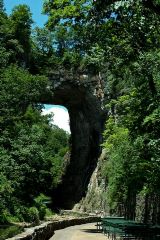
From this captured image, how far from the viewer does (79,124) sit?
2461 inches

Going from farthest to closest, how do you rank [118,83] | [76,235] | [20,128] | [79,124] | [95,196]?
[79,124] < [95,196] < [20,128] < [76,235] < [118,83]

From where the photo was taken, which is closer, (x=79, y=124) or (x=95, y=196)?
(x=95, y=196)

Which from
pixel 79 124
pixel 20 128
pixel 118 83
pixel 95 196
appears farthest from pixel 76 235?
pixel 79 124

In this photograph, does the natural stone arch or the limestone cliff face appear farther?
the natural stone arch

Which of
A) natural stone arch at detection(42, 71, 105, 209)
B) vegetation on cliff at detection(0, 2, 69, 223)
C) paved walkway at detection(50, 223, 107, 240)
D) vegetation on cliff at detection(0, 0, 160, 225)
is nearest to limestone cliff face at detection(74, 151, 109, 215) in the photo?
natural stone arch at detection(42, 71, 105, 209)

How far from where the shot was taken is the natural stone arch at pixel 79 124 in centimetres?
5688

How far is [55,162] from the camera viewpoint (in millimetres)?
78125

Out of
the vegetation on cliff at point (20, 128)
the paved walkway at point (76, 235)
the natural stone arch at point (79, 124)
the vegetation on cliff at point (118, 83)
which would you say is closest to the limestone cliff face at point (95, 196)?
the natural stone arch at point (79, 124)

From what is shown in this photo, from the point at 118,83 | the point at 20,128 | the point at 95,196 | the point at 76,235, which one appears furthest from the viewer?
the point at 95,196

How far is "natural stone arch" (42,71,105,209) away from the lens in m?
56.9

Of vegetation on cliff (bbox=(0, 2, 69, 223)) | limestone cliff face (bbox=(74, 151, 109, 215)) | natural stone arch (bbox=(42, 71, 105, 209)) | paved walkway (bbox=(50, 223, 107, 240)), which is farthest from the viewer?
natural stone arch (bbox=(42, 71, 105, 209))

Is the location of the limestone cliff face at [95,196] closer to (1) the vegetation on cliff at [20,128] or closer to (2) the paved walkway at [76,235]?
→ (1) the vegetation on cliff at [20,128]

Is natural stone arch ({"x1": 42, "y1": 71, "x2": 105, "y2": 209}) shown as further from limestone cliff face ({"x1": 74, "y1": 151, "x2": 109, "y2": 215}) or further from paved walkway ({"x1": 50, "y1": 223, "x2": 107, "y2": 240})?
paved walkway ({"x1": 50, "y1": 223, "x2": 107, "y2": 240})

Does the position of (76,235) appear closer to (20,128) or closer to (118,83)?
(118,83)
